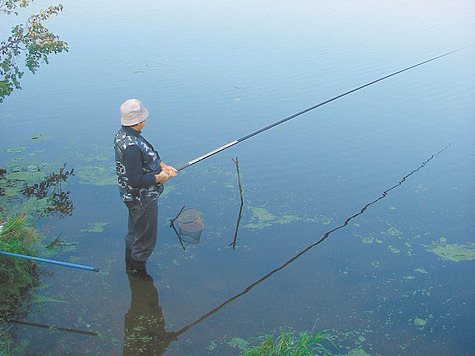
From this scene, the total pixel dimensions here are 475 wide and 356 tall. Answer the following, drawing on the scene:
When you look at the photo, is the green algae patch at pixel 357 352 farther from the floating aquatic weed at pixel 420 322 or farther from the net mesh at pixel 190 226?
the net mesh at pixel 190 226

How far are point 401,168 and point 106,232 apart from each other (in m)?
3.34

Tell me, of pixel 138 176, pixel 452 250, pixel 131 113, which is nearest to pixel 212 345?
pixel 138 176

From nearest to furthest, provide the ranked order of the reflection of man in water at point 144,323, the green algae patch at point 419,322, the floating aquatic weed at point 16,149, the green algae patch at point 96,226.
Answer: the reflection of man in water at point 144,323 → the green algae patch at point 419,322 → the green algae patch at point 96,226 → the floating aquatic weed at point 16,149

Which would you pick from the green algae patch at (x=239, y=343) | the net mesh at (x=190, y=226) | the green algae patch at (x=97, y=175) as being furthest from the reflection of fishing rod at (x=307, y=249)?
the green algae patch at (x=97, y=175)

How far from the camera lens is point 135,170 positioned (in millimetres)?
3029

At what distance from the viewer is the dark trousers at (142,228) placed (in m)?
3.23

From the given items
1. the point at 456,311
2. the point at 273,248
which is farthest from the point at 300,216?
the point at 456,311

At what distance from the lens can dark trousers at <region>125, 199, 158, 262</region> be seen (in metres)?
3.23

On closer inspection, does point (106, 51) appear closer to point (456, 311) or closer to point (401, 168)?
point (401, 168)

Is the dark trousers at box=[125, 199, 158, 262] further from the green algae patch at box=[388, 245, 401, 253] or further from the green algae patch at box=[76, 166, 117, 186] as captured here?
the green algae patch at box=[388, 245, 401, 253]

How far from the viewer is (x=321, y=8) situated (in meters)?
14.7

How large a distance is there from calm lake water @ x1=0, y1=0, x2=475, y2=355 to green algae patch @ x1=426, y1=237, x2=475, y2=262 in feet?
0.05

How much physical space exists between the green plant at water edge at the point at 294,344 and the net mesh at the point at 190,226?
1244 millimetres

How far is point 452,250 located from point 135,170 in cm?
278
